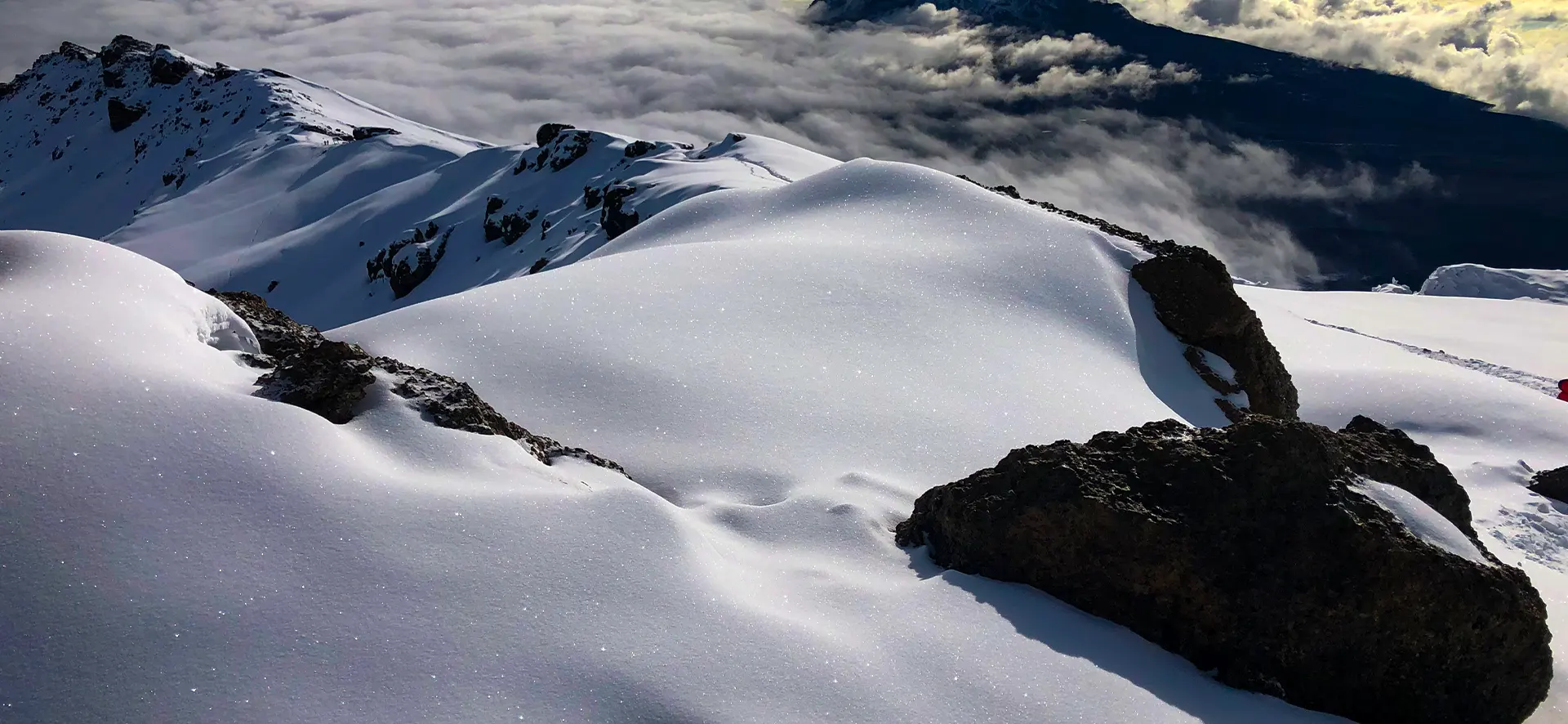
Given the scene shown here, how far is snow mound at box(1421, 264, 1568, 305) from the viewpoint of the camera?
72.9 meters

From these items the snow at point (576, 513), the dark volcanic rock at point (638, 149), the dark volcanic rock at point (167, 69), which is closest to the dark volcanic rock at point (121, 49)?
the dark volcanic rock at point (167, 69)

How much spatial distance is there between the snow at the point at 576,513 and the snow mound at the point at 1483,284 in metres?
73.3

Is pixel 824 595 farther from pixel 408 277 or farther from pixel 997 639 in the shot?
pixel 408 277

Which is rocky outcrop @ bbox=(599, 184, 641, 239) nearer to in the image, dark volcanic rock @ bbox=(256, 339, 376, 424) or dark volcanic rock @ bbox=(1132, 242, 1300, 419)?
dark volcanic rock @ bbox=(1132, 242, 1300, 419)

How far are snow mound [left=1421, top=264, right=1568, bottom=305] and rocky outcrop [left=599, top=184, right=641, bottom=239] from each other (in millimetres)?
64455

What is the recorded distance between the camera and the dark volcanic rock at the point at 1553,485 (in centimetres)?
1149

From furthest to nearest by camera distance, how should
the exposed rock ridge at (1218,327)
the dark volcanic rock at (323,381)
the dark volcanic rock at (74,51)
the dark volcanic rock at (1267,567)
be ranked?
1. the dark volcanic rock at (74,51)
2. the exposed rock ridge at (1218,327)
3. the dark volcanic rock at (323,381)
4. the dark volcanic rock at (1267,567)

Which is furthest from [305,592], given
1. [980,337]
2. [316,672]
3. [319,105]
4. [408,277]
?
[319,105]

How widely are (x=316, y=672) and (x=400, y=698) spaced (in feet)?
1.35

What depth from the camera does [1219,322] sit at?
533 inches

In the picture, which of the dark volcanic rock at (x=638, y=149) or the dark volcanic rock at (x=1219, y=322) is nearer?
the dark volcanic rock at (x=1219, y=322)

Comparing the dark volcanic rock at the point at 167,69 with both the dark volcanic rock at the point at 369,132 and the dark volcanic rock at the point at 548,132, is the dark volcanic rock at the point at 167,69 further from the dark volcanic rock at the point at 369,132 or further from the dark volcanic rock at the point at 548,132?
the dark volcanic rock at the point at 548,132

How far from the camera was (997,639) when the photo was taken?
541 centimetres

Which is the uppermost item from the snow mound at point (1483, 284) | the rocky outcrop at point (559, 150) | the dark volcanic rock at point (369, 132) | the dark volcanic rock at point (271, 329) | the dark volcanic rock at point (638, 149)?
the dark volcanic rock at point (271, 329)
